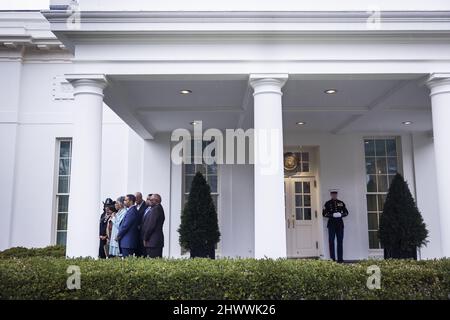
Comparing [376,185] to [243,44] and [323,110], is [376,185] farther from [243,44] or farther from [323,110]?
[243,44]

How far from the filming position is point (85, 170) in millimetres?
6793

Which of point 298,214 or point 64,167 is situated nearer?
point 298,214

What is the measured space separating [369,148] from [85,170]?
856 centimetres

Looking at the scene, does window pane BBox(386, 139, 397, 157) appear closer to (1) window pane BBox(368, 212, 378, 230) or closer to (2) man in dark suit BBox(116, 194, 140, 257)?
(1) window pane BBox(368, 212, 378, 230)

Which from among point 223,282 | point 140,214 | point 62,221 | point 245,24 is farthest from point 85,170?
point 62,221

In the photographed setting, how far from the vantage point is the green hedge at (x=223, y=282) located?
5.12 m

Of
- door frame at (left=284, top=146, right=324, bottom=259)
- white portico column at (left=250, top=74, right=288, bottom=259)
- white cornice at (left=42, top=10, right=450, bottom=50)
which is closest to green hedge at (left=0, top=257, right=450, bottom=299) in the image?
white portico column at (left=250, top=74, right=288, bottom=259)

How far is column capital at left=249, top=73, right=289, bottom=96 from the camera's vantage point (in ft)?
22.9

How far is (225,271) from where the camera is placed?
17.2 feet

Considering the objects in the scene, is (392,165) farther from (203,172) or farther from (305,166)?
(203,172)

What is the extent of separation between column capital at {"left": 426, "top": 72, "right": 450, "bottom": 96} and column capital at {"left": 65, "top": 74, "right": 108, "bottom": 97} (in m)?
5.63

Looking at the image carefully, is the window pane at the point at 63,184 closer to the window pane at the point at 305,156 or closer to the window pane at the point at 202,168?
the window pane at the point at 202,168

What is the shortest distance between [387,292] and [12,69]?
38.4 feet
